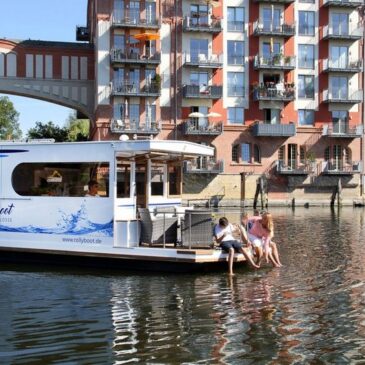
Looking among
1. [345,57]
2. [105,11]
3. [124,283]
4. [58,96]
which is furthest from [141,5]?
[124,283]

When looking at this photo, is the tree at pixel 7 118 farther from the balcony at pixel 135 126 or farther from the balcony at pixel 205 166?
the balcony at pixel 205 166

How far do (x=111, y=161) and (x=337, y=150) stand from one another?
175ft

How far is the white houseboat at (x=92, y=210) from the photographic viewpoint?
1573 cm

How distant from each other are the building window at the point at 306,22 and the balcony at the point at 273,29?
5.56 ft

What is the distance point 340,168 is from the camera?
211 ft

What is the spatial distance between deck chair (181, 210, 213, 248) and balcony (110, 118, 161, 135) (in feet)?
143

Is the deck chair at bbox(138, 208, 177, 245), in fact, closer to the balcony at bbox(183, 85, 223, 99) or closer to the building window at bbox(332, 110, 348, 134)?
the balcony at bbox(183, 85, 223, 99)

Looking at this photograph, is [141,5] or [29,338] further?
[141,5]

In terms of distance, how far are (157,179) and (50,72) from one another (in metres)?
46.3

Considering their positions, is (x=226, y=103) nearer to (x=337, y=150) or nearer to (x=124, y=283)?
(x=337, y=150)

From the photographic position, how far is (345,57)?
64.1 m

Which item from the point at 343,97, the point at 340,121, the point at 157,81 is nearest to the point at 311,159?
the point at 340,121

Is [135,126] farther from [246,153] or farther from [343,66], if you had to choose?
[343,66]

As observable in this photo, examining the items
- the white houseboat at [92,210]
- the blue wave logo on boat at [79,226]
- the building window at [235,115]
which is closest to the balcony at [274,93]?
the building window at [235,115]
